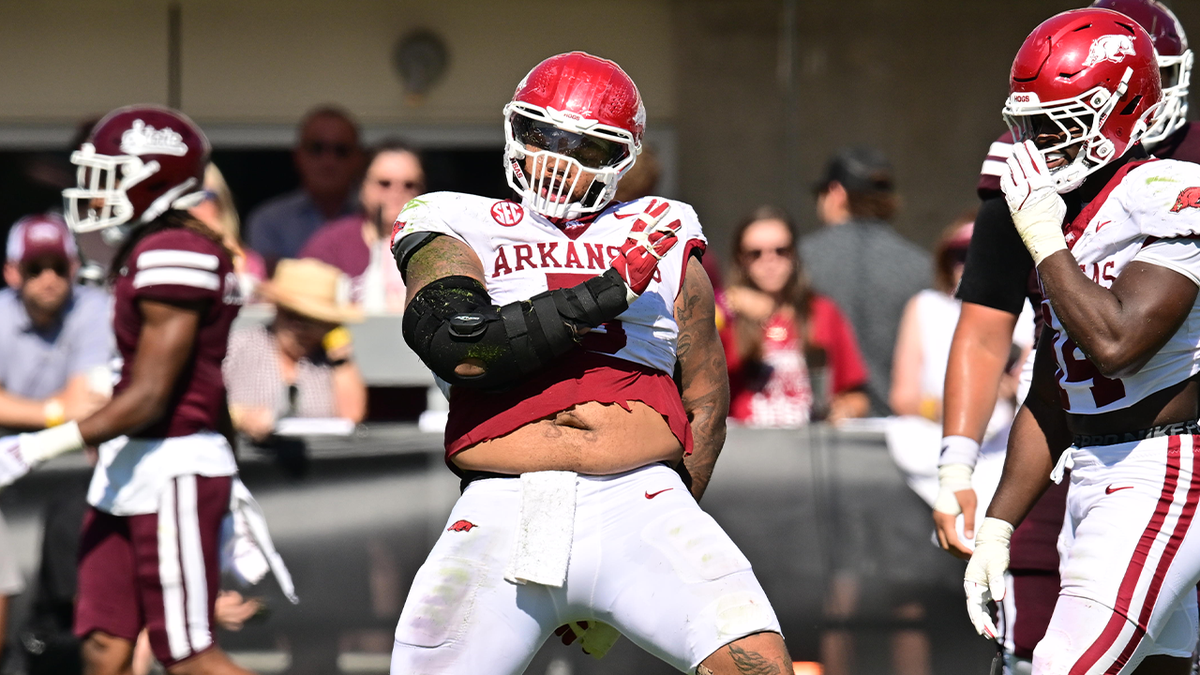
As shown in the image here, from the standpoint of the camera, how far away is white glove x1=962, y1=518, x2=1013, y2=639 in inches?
130

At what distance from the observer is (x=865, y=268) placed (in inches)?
266

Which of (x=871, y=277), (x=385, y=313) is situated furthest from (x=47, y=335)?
(x=871, y=277)

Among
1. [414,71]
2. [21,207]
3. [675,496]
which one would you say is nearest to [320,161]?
[414,71]

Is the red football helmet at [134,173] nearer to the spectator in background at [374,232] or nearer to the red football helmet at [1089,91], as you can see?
the spectator in background at [374,232]

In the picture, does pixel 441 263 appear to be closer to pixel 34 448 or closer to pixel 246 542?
pixel 34 448

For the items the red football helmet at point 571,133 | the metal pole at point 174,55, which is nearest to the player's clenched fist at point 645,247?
the red football helmet at point 571,133

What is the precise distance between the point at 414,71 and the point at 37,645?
454cm

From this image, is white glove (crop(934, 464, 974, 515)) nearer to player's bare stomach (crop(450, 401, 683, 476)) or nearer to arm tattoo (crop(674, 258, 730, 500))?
arm tattoo (crop(674, 258, 730, 500))

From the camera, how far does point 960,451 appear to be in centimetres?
380

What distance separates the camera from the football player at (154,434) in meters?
4.25

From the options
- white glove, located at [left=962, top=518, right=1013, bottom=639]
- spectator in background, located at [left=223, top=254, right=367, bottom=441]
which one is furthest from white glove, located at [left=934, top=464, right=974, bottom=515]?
spectator in background, located at [left=223, top=254, right=367, bottom=441]

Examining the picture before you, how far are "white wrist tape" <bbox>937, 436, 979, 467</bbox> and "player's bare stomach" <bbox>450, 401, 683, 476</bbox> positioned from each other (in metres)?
1.14

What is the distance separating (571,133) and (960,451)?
144 cm

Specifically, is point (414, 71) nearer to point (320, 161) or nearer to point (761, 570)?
point (320, 161)
